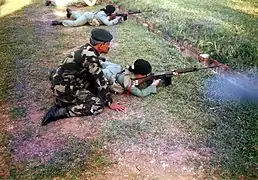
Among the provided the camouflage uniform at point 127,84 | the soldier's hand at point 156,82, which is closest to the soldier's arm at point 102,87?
the camouflage uniform at point 127,84

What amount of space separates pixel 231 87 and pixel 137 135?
1977 mm

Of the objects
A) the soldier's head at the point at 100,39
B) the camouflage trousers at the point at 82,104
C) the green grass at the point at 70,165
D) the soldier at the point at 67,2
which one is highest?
the soldier's head at the point at 100,39

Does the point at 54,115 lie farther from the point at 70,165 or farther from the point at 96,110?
the point at 70,165

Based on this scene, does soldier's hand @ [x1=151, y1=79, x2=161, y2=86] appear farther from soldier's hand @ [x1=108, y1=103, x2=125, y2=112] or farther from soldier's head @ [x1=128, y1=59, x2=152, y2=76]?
soldier's hand @ [x1=108, y1=103, x2=125, y2=112]

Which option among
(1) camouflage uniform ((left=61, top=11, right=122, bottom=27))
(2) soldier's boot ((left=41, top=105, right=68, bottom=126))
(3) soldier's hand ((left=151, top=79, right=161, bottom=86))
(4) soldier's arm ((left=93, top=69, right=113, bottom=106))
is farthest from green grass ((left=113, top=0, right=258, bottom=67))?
(2) soldier's boot ((left=41, top=105, right=68, bottom=126))

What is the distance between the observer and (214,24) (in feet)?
24.3

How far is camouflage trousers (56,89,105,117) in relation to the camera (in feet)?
14.7

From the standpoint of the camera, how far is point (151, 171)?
356 centimetres

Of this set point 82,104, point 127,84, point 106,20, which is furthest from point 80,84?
point 106,20

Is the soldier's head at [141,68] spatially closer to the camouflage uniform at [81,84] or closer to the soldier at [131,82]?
the soldier at [131,82]

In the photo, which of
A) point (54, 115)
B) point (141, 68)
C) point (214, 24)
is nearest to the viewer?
point (54, 115)

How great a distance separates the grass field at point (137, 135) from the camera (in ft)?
11.9

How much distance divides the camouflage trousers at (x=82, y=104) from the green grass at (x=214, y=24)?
100 inches

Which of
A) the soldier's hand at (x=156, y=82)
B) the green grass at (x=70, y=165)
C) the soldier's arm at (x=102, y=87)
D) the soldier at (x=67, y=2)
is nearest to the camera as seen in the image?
the green grass at (x=70, y=165)
